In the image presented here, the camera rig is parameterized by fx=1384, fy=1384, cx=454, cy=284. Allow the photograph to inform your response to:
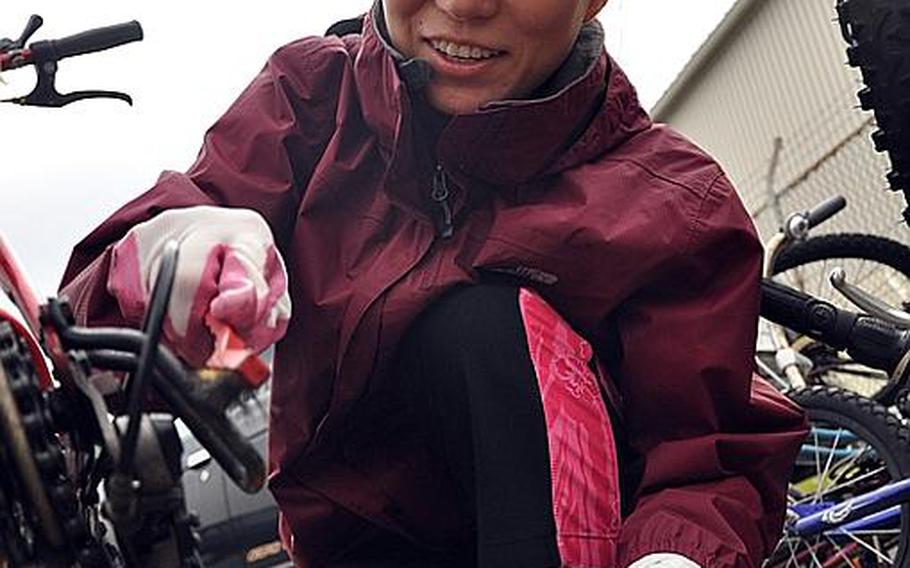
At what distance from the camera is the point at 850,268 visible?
3.52 meters

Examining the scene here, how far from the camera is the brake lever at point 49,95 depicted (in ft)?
4.10

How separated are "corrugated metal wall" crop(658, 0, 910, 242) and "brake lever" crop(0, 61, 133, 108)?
4.82 meters

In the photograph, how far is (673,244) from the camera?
1302mm

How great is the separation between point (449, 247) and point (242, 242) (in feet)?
1.44

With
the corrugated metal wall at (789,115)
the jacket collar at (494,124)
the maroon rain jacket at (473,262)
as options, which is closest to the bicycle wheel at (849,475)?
the maroon rain jacket at (473,262)

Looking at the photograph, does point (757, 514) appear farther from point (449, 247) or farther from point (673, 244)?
point (449, 247)

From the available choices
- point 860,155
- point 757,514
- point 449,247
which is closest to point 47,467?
point 449,247

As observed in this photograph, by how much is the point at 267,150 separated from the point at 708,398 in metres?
0.48

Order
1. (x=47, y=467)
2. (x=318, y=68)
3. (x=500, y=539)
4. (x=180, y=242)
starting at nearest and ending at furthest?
1. (x=47, y=467)
2. (x=180, y=242)
3. (x=500, y=539)
4. (x=318, y=68)

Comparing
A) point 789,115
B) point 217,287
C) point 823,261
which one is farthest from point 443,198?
point 789,115

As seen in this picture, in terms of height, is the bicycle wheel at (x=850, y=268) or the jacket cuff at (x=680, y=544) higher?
the jacket cuff at (x=680, y=544)

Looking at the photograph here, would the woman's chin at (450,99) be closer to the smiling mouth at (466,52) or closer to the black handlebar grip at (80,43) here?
the smiling mouth at (466,52)

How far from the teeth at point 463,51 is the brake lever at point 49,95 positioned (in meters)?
0.30

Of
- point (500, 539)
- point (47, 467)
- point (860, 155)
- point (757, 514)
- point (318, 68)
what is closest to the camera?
point (47, 467)
